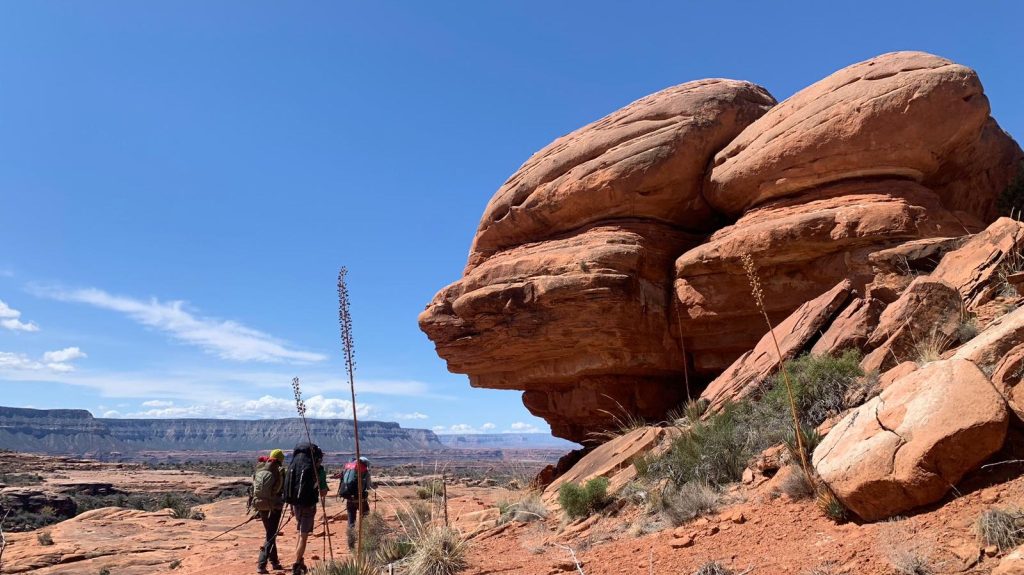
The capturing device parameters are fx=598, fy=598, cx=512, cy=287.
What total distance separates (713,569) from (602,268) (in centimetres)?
1036

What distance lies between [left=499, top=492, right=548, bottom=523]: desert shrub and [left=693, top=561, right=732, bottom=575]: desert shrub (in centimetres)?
535

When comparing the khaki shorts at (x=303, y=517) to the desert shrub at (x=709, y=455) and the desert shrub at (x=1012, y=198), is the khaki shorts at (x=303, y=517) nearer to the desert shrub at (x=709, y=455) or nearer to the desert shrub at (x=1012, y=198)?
the desert shrub at (x=709, y=455)

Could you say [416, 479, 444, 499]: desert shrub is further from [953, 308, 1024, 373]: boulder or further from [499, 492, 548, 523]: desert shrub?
[953, 308, 1024, 373]: boulder

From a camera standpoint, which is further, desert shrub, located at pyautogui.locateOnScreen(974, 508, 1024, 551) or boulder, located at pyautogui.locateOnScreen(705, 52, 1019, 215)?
boulder, located at pyautogui.locateOnScreen(705, 52, 1019, 215)

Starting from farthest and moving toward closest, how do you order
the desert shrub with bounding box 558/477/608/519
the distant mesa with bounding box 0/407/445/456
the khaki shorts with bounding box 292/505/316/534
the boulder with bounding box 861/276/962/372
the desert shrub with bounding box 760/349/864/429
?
the distant mesa with bounding box 0/407/445/456
the desert shrub with bounding box 558/477/608/519
the khaki shorts with bounding box 292/505/316/534
the boulder with bounding box 861/276/962/372
the desert shrub with bounding box 760/349/864/429

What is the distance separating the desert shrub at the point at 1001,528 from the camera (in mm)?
4047

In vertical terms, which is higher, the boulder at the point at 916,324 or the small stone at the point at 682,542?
the boulder at the point at 916,324

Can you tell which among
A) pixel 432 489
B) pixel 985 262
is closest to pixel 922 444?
pixel 432 489

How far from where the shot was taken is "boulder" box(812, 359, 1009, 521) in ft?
15.8

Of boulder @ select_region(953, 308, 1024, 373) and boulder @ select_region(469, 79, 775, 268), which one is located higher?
boulder @ select_region(469, 79, 775, 268)

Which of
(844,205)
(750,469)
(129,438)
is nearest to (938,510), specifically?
(750,469)

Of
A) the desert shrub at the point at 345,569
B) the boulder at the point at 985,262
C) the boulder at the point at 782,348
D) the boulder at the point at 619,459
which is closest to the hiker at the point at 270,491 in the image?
the desert shrub at the point at 345,569

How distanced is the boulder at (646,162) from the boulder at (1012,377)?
1082 centimetres

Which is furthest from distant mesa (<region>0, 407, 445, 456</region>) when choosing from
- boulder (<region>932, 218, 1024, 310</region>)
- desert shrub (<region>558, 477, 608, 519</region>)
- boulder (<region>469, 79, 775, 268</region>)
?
boulder (<region>932, 218, 1024, 310</region>)
